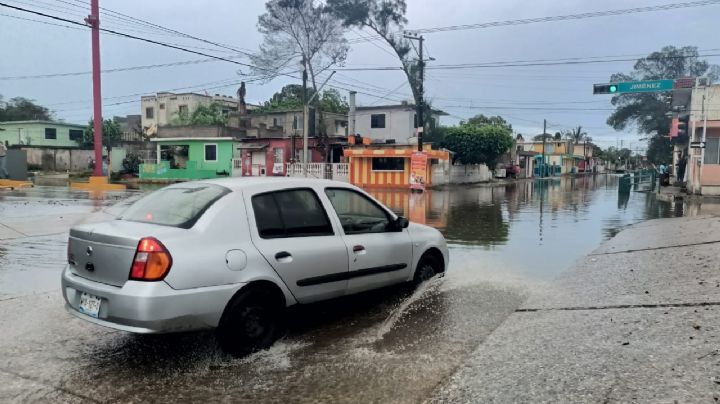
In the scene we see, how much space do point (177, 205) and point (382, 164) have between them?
3191 centimetres

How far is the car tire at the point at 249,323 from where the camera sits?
4.14 meters

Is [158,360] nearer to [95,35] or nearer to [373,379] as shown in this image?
[373,379]

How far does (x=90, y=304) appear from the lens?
4.12 metres

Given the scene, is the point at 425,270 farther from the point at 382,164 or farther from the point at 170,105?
the point at 170,105

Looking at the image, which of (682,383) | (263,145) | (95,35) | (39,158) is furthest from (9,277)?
(39,158)

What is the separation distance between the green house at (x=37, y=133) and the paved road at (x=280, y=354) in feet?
179

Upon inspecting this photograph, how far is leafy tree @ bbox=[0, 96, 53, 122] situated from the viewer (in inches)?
2687

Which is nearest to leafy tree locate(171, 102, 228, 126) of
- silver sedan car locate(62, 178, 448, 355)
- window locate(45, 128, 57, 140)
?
window locate(45, 128, 57, 140)

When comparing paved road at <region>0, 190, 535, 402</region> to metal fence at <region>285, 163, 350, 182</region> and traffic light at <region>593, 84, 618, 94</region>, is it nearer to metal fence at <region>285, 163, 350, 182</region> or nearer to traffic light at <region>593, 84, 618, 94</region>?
traffic light at <region>593, 84, 618, 94</region>

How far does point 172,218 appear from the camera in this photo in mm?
4355

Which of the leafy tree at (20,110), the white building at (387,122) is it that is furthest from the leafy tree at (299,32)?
the leafy tree at (20,110)

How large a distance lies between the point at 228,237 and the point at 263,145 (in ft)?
121

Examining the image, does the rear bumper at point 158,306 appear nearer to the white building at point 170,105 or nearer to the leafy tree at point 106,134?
the leafy tree at point 106,134

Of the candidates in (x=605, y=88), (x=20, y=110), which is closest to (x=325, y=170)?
(x=605, y=88)
